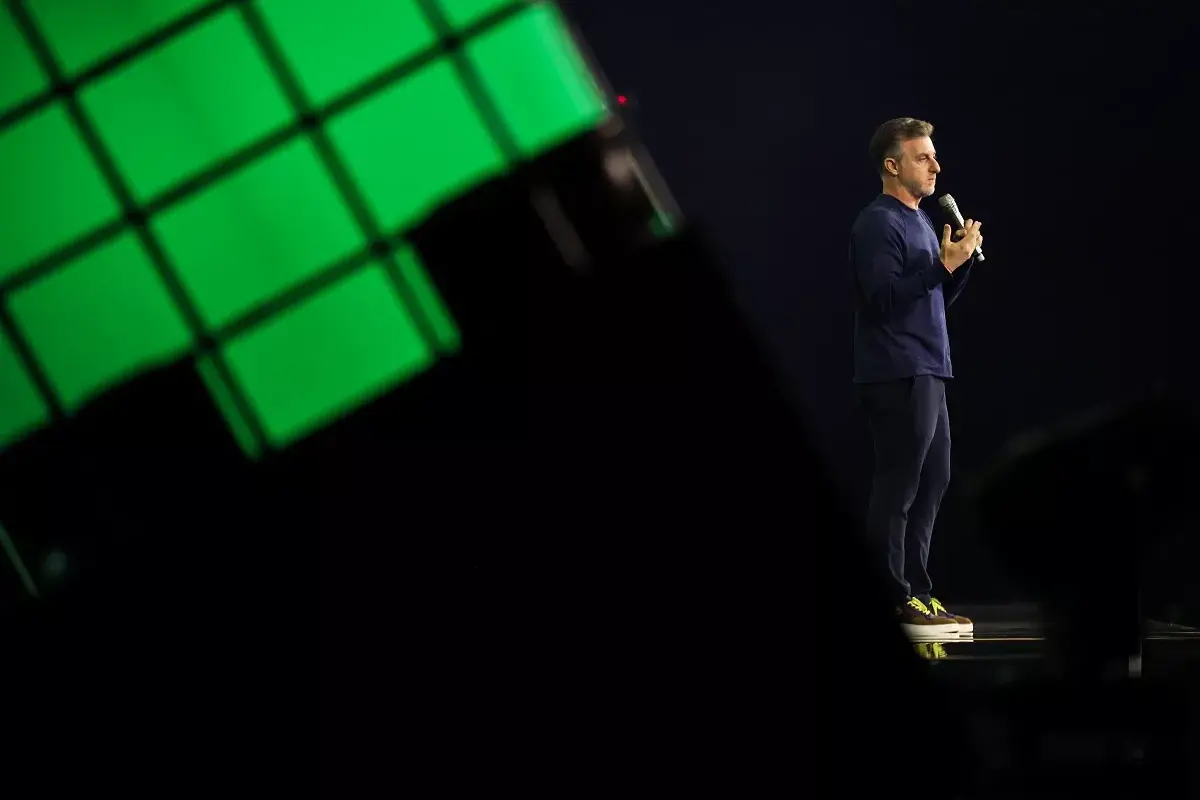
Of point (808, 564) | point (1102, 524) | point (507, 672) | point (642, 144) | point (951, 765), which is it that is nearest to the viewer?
point (1102, 524)

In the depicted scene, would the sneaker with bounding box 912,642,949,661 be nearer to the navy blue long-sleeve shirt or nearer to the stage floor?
the stage floor

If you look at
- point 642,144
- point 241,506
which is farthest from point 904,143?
point 241,506

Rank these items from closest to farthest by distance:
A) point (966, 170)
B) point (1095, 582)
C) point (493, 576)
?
point (1095, 582) → point (493, 576) → point (966, 170)

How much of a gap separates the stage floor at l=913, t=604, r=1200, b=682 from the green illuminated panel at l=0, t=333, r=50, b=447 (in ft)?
6.31

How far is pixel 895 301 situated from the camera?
197cm

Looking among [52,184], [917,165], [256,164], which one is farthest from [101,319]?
[917,165]

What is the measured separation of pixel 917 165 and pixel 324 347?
50.6 inches

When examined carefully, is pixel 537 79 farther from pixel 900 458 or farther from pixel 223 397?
pixel 900 458

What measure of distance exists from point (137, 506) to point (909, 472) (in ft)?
5.36

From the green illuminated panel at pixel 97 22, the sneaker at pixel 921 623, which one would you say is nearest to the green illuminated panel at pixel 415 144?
the green illuminated panel at pixel 97 22

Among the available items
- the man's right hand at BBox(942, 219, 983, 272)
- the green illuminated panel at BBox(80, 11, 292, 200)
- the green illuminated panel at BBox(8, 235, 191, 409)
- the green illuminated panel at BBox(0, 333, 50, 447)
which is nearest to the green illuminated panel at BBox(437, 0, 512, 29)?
the green illuminated panel at BBox(80, 11, 292, 200)

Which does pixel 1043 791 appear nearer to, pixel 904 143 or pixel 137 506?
pixel 904 143

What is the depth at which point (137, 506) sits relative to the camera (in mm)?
2215

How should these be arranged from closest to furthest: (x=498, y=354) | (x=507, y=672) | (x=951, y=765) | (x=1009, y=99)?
(x=951, y=765) → (x=507, y=672) → (x=498, y=354) → (x=1009, y=99)
